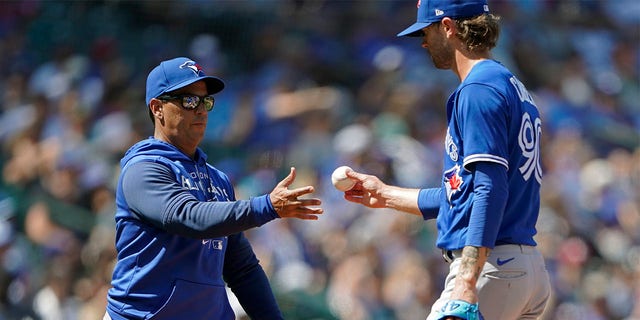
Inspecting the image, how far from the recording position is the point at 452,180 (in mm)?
3668

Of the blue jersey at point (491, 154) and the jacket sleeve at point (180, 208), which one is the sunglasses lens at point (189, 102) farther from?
the blue jersey at point (491, 154)

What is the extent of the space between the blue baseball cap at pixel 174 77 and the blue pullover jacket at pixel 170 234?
0.79 feet

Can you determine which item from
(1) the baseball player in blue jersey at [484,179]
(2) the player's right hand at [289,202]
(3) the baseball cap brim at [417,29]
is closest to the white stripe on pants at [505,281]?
(1) the baseball player in blue jersey at [484,179]

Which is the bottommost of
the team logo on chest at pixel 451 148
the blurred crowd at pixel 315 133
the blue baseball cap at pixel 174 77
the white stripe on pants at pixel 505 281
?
the blurred crowd at pixel 315 133

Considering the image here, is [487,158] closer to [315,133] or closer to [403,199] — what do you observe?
[403,199]

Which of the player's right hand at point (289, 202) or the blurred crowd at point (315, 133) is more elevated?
the player's right hand at point (289, 202)

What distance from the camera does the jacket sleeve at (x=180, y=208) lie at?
12.0 feet

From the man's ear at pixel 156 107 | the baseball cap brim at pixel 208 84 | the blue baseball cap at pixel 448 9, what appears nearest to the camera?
the blue baseball cap at pixel 448 9

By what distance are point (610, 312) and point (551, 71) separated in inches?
107

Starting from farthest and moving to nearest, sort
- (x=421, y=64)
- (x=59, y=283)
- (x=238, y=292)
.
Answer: (x=421, y=64) → (x=59, y=283) → (x=238, y=292)

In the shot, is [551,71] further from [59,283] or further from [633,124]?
[59,283]

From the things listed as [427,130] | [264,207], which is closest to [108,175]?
[427,130]

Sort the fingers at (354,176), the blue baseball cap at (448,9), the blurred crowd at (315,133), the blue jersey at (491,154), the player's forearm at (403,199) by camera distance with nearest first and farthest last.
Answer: the blue jersey at (491,154) → the blue baseball cap at (448,9) → the player's forearm at (403,199) → the fingers at (354,176) → the blurred crowd at (315,133)

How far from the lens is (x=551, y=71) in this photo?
10.3m
